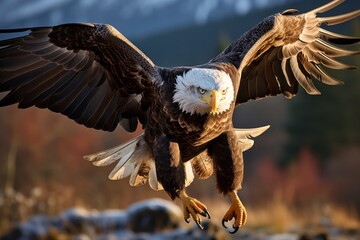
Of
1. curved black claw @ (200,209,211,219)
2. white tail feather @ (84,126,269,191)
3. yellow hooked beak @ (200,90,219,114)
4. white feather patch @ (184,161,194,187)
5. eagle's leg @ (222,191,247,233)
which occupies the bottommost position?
eagle's leg @ (222,191,247,233)

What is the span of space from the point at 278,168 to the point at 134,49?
61.2 ft

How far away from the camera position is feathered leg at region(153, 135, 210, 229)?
3398 mm

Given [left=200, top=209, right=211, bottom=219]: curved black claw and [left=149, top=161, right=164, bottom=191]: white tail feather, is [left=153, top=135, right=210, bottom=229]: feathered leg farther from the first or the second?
[left=149, top=161, right=164, bottom=191]: white tail feather

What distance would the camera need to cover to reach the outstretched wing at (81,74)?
3682mm

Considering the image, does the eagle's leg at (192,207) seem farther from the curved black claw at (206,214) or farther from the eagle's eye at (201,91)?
the eagle's eye at (201,91)

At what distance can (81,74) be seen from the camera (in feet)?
13.1

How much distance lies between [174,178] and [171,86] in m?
0.49

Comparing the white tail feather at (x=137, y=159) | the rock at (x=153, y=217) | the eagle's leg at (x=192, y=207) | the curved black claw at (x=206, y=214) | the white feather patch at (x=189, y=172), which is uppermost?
the white tail feather at (x=137, y=159)

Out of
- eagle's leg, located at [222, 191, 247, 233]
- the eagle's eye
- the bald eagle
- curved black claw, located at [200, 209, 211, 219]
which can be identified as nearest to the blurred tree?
the bald eagle

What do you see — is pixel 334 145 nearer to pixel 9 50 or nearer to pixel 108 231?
pixel 108 231

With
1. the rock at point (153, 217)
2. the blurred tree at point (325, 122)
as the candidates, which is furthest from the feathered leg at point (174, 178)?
the blurred tree at point (325, 122)

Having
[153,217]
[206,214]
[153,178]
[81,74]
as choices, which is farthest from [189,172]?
[153,217]

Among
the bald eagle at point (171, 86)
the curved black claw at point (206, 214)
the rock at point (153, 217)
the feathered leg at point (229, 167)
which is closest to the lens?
the curved black claw at point (206, 214)

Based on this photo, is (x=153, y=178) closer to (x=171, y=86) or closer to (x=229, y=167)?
(x=229, y=167)
